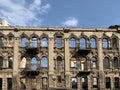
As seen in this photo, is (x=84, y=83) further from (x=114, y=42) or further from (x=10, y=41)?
(x=10, y=41)

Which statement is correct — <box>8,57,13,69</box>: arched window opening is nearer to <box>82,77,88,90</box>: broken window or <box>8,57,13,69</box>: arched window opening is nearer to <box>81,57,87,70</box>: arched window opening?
<box>81,57,87,70</box>: arched window opening

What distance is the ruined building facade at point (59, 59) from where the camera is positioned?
43312 mm

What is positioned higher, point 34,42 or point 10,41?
point 10,41

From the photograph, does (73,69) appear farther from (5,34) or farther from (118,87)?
(5,34)


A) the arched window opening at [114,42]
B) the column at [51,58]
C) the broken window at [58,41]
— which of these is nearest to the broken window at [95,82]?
the arched window opening at [114,42]

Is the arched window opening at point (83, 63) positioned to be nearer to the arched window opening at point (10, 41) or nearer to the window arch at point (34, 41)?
the window arch at point (34, 41)

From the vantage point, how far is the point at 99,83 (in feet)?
144

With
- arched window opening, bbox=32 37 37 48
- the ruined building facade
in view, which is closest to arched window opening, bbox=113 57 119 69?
the ruined building facade

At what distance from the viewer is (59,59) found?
44.5 m

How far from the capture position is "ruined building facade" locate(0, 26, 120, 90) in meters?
43.3

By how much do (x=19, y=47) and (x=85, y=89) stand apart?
11.0 metres

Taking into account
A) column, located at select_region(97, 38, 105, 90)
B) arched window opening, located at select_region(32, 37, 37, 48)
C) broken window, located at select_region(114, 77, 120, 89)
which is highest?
arched window opening, located at select_region(32, 37, 37, 48)

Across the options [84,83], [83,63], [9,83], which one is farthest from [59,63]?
[9,83]

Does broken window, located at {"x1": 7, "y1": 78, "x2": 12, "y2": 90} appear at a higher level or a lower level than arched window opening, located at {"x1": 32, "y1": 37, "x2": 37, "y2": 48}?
lower
